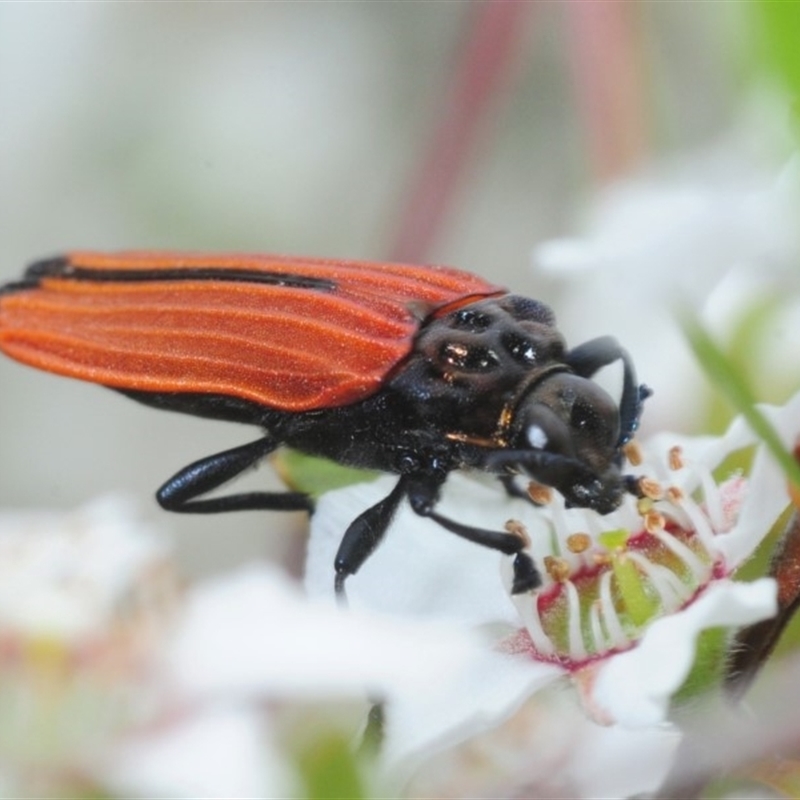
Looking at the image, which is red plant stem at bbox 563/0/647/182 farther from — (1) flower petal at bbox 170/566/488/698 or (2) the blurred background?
(1) flower petal at bbox 170/566/488/698

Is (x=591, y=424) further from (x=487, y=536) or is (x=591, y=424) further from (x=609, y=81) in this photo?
(x=609, y=81)

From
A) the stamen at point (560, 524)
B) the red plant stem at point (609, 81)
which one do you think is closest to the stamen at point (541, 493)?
the stamen at point (560, 524)

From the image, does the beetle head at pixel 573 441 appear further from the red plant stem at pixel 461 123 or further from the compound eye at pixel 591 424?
the red plant stem at pixel 461 123

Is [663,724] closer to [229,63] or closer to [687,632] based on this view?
[687,632]

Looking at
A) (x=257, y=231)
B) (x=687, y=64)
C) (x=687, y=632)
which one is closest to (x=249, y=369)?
(x=687, y=632)

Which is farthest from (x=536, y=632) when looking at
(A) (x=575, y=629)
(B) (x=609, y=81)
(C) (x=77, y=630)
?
(B) (x=609, y=81)

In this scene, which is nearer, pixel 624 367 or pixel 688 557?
pixel 688 557
